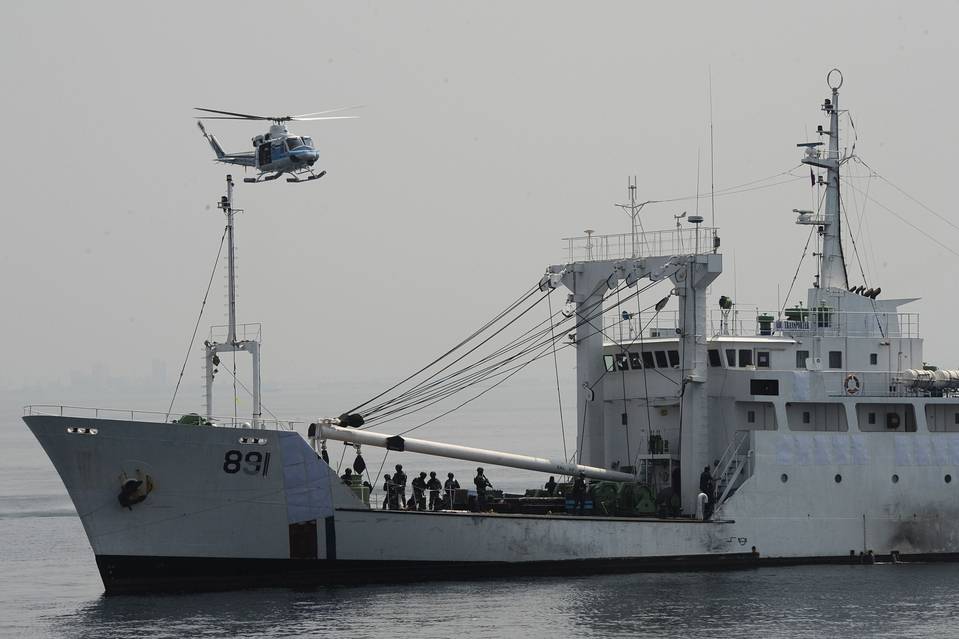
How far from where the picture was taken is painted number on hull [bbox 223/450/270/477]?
2930 centimetres

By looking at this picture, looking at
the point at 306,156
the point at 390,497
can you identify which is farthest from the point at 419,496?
the point at 306,156

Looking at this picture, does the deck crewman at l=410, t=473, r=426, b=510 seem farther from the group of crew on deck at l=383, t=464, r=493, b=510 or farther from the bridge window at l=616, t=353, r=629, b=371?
the bridge window at l=616, t=353, r=629, b=371

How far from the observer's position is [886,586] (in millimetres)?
30484

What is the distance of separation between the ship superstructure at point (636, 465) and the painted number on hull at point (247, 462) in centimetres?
5

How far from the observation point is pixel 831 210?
35875 mm

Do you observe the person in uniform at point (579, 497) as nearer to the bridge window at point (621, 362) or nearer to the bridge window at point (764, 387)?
the bridge window at point (621, 362)

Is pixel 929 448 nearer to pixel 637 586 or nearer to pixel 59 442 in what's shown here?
pixel 637 586

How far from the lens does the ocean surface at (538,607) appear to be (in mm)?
26141

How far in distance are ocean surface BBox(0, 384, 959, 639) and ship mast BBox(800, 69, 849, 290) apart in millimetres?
7330

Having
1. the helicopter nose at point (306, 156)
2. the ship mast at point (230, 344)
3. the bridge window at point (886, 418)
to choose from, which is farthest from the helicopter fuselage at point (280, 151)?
the bridge window at point (886, 418)

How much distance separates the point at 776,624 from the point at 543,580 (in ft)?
19.2

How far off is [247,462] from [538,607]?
6.58 metres

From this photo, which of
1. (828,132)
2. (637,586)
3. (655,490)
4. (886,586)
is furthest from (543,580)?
(828,132)

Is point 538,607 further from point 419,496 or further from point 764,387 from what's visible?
point 764,387
